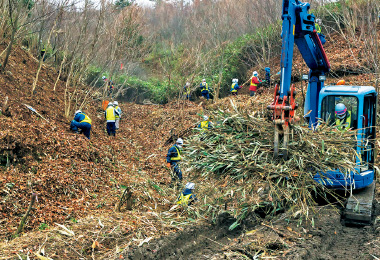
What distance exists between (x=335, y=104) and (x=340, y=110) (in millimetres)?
319

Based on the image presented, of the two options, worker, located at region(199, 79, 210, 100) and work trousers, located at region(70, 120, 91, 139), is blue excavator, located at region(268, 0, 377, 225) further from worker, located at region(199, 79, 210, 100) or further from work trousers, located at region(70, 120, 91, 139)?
worker, located at region(199, 79, 210, 100)

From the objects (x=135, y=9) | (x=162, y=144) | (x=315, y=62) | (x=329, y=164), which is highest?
(x=135, y=9)

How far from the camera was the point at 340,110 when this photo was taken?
752 centimetres

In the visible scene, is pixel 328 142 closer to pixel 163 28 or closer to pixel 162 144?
pixel 162 144

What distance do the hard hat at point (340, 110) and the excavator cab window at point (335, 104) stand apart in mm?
92

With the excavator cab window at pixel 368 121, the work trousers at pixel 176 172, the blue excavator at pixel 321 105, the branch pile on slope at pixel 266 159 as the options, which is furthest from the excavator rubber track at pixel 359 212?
the work trousers at pixel 176 172

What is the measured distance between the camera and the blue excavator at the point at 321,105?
616 cm

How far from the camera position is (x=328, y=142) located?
251 inches

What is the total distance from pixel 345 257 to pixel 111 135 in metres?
11.7

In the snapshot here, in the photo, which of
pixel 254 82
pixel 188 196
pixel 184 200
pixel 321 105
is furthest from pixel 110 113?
pixel 321 105

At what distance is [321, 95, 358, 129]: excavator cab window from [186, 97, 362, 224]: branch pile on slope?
1.07 meters

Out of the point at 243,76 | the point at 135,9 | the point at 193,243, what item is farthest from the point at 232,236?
the point at 243,76

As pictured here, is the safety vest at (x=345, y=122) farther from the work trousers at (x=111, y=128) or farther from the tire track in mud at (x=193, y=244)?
the work trousers at (x=111, y=128)

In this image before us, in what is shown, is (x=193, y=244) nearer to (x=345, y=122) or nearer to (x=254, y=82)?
(x=345, y=122)
